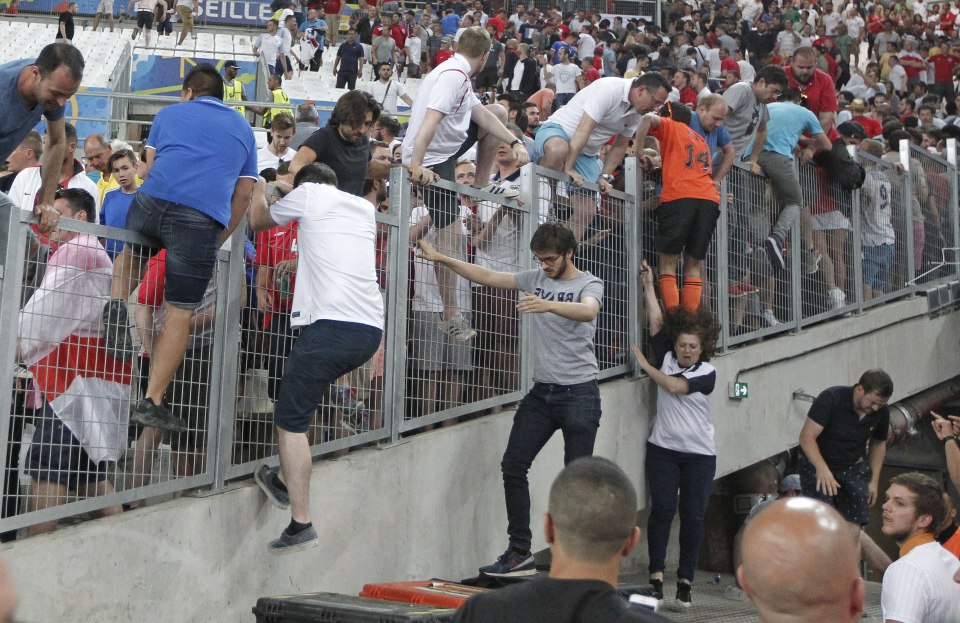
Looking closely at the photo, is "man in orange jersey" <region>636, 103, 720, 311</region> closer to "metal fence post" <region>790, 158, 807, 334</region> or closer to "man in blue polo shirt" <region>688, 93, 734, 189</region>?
"man in blue polo shirt" <region>688, 93, 734, 189</region>

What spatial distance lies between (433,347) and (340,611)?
Result: 246cm

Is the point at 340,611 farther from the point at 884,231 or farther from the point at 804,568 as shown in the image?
the point at 884,231

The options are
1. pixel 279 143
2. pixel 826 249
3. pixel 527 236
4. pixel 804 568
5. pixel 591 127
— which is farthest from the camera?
pixel 826 249

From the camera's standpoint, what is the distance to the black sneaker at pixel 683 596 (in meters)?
7.23

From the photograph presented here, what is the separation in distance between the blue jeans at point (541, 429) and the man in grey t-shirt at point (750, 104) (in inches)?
129

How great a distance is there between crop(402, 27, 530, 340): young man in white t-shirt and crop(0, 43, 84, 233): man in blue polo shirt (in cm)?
197

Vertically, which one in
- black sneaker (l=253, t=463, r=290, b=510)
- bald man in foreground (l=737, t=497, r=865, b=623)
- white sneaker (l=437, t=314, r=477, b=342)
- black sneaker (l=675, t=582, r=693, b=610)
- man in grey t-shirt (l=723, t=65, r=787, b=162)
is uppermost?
man in grey t-shirt (l=723, t=65, r=787, b=162)

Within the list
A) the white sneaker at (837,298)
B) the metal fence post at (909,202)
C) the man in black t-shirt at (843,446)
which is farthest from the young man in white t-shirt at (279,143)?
the metal fence post at (909,202)

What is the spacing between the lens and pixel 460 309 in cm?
679

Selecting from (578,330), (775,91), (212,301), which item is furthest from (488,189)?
(775,91)

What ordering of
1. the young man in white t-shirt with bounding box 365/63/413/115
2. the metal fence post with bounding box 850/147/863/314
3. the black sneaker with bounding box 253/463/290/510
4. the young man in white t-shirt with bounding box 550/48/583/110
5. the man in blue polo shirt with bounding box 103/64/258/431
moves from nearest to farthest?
1. the man in blue polo shirt with bounding box 103/64/258/431
2. the black sneaker with bounding box 253/463/290/510
3. the metal fence post with bounding box 850/147/863/314
4. the young man in white t-shirt with bounding box 365/63/413/115
5. the young man in white t-shirt with bounding box 550/48/583/110

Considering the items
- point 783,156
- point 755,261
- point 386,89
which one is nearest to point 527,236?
point 755,261

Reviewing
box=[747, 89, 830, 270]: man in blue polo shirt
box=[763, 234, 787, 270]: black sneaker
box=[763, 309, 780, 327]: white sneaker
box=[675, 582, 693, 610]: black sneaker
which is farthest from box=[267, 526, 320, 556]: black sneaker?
box=[747, 89, 830, 270]: man in blue polo shirt

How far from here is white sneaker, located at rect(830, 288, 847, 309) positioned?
394 inches
